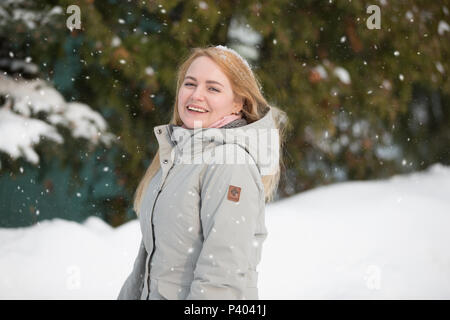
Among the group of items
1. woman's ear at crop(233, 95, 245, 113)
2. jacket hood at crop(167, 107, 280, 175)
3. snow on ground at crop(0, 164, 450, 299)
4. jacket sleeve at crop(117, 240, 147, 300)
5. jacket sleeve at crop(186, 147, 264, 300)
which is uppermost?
woman's ear at crop(233, 95, 245, 113)

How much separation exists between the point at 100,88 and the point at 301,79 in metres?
1.87

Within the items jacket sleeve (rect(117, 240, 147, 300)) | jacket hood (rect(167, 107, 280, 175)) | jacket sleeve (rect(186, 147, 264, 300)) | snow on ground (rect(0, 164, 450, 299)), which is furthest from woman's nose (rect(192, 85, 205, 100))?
snow on ground (rect(0, 164, 450, 299))

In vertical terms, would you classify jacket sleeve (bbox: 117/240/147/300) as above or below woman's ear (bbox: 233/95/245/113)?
below

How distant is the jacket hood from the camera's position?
1286mm

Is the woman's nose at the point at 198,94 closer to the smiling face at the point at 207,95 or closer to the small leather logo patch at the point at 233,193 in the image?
the smiling face at the point at 207,95

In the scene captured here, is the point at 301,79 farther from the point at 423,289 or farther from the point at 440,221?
the point at 423,289

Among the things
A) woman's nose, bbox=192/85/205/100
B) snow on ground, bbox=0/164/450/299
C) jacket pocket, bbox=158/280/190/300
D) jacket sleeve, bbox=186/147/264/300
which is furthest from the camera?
snow on ground, bbox=0/164/450/299

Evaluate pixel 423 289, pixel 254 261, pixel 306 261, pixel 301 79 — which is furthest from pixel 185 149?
pixel 301 79

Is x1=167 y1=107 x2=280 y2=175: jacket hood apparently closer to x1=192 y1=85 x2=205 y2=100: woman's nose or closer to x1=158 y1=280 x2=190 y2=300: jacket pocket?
x1=192 y1=85 x2=205 y2=100: woman's nose

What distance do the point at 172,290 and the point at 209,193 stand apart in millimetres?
308

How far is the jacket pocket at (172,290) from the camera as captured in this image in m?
1.26

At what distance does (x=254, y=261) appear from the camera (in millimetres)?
1285

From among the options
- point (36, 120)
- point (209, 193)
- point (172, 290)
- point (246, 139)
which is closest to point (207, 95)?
point (246, 139)


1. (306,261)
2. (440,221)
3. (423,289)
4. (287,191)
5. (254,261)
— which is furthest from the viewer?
(287,191)
